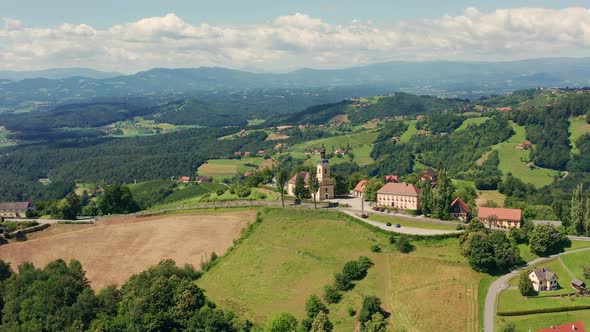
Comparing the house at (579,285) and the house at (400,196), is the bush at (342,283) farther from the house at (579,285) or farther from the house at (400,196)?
the house at (400,196)

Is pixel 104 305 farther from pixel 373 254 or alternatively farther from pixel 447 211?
pixel 447 211

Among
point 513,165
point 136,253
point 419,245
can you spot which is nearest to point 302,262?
point 419,245

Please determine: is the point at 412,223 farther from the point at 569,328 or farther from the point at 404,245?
the point at 569,328

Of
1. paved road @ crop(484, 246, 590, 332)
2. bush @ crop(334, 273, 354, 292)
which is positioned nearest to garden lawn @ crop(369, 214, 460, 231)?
paved road @ crop(484, 246, 590, 332)

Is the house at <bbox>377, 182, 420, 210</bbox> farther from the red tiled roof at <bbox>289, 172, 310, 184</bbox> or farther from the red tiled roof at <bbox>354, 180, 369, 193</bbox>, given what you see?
the red tiled roof at <bbox>289, 172, 310, 184</bbox>

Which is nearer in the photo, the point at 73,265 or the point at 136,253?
the point at 73,265

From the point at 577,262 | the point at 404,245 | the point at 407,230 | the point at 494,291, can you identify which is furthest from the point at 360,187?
the point at 494,291
